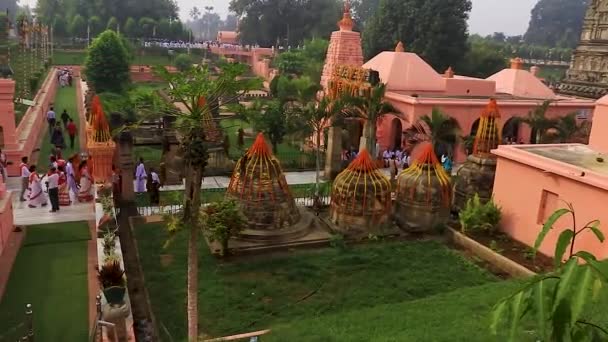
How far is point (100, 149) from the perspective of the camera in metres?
15.3

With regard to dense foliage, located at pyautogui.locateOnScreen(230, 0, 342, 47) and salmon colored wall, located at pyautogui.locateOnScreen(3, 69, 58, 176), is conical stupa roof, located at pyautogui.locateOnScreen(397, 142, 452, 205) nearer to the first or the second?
salmon colored wall, located at pyautogui.locateOnScreen(3, 69, 58, 176)

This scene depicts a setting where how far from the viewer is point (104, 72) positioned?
35.0 metres

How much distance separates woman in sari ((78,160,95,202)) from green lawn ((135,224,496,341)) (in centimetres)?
253

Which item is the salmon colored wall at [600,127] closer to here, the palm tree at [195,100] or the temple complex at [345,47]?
the temple complex at [345,47]

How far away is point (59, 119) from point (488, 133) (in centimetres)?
2120

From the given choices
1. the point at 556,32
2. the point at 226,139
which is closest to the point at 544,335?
the point at 226,139

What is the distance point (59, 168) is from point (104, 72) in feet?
74.0

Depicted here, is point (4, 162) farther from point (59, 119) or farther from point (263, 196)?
point (59, 119)

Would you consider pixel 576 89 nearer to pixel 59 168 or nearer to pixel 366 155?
pixel 366 155

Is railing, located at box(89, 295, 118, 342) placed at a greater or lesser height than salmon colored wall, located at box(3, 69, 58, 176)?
lesser

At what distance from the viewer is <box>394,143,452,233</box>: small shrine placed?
13.9 meters

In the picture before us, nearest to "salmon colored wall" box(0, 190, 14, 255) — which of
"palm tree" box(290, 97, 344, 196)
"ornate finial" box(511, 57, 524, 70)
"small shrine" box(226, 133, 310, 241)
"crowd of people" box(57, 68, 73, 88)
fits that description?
"small shrine" box(226, 133, 310, 241)

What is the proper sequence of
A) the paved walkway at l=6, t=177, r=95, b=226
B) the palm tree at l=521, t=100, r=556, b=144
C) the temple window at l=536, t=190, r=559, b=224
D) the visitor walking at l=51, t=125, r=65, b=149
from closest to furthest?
the temple window at l=536, t=190, r=559, b=224
the paved walkway at l=6, t=177, r=95, b=226
the visitor walking at l=51, t=125, r=65, b=149
the palm tree at l=521, t=100, r=556, b=144

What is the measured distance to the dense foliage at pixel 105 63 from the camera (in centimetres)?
3475
